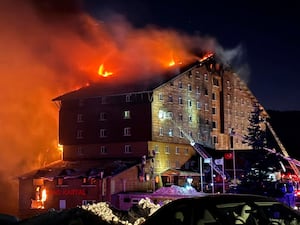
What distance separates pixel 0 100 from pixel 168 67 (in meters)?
28.4

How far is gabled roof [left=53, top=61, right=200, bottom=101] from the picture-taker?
60438mm

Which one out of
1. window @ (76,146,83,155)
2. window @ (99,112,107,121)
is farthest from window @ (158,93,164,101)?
window @ (76,146,83,155)

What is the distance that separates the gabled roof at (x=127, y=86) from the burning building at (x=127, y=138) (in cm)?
12

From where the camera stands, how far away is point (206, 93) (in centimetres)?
6800

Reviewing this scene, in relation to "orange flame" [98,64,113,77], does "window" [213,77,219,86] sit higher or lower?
lower

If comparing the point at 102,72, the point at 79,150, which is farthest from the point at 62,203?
the point at 102,72

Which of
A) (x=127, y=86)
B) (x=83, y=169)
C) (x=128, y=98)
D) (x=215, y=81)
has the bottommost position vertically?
(x=83, y=169)

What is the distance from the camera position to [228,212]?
8.98 m

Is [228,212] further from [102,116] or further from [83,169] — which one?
[102,116]

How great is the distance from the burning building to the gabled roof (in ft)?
0.40

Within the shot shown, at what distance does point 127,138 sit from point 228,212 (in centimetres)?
5128

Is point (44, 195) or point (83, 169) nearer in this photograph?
point (83, 169)

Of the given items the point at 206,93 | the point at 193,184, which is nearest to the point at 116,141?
the point at 193,184

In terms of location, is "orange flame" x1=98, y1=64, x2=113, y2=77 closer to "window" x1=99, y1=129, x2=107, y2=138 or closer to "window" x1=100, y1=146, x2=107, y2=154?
"window" x1=99, y1=129, x2=107, y2=138
